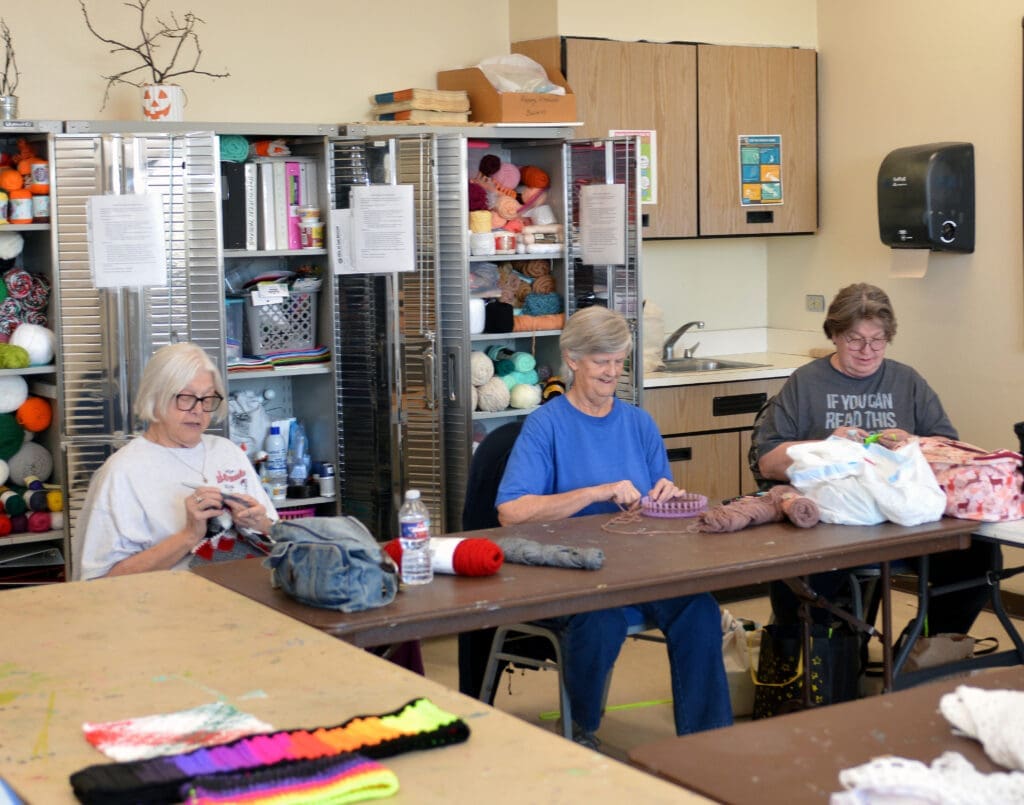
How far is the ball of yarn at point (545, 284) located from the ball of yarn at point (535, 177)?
34 centimetres

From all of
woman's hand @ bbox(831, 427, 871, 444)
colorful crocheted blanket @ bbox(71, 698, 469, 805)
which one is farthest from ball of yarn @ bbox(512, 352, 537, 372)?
colorful crocheted blanket @ bbox(71, 698, 469, 805)

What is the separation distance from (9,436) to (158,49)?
1.44 meters

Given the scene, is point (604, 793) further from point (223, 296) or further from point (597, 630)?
point (223, 296)

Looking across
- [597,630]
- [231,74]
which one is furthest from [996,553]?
[231,74]

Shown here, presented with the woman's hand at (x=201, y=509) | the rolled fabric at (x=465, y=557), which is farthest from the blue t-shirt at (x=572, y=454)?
the woman's hand at (x=201, y=509)

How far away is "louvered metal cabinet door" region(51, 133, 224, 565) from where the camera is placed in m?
4.39

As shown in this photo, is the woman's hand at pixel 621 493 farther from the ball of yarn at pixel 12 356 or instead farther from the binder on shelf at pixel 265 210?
the ball of yarn at pixel 12 356

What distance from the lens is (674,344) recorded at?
605cm

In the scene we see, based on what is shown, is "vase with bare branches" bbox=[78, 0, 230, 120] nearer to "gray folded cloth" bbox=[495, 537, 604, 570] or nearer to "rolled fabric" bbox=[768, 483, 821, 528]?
"gray folded cloth" bbox=[495, 537, 604, 570]

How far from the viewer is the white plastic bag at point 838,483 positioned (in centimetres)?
342

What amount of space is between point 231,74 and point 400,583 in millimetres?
2709

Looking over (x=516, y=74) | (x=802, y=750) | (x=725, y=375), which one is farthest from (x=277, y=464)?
(x=802, y=750)

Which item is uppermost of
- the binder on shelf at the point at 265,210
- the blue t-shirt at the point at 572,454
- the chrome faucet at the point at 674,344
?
the binder on shelf at the point at 265,210

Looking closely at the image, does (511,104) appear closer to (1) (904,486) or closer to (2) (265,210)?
(2) (265,210)
